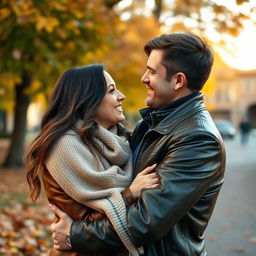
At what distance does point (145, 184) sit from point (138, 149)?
357 mm

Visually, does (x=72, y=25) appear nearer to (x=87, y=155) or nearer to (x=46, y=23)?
(x=46, y=23)

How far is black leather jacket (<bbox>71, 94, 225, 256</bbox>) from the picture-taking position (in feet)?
6.47

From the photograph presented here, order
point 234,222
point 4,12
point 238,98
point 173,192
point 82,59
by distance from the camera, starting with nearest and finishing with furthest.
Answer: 1. point 173,192
2. point 4,12
3. point 234,222
4. point 82,59
5. point 238,98

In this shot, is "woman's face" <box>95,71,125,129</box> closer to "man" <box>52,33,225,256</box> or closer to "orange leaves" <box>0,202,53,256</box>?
"man" <box>52,33,225,256</box>

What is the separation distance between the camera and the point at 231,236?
6.90 meters

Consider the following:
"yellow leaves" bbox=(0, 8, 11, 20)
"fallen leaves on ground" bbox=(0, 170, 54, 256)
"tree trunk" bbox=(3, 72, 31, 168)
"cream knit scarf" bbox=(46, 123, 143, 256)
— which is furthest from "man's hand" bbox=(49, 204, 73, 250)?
"tree trunk" bbox=(3, 72, 31, 168)

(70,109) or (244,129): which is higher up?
(70,109)

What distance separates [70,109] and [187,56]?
0.68m

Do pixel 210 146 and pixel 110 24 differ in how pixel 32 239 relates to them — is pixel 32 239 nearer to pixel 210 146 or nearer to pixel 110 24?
pixel 210 146

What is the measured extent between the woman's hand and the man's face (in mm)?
354

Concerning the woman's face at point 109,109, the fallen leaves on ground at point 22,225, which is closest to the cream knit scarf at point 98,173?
the woman's face at point 109,109

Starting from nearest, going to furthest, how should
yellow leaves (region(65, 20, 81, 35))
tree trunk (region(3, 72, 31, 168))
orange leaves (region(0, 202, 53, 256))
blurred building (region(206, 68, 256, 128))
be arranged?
orange leaves (region(0, 202, 53, 256)), yellow leaves (region(65, 20, 81, 35)), tree trunk (region(3, 72, 31, 168)), blurred building (region(206, 68, 256, 128))

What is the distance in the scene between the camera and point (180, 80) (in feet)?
7.20

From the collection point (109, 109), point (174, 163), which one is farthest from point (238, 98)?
point (174, 163)
